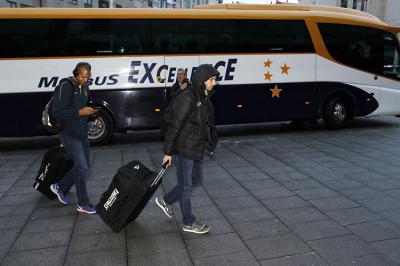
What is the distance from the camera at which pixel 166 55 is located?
9039 mm

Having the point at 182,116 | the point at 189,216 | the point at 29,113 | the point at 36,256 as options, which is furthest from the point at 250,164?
the point at 29,113

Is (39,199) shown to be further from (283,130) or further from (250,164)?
(283,130)

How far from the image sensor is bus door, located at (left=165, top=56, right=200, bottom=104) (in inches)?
357

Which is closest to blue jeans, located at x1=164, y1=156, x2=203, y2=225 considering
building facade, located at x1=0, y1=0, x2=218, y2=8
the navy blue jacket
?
the navy blue jacket

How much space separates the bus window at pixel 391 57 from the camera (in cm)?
1088

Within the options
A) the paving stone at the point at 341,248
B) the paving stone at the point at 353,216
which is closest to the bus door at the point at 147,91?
the paving stone at the point at 353,216

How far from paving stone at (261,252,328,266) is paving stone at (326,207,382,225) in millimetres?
957

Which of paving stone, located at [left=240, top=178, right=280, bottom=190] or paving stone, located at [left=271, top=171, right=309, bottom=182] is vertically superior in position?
paving stone, located at [left=271, top=171, right=309, bottom=182]

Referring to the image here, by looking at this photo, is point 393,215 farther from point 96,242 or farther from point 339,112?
point 339,112

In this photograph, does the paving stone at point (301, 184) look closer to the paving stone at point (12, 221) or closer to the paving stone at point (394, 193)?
the paving stone at point (394, 193)

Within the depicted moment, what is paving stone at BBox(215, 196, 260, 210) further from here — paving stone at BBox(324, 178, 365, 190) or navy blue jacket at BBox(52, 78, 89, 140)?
navy blue jacket at BBox(52, 78, 89, 140)

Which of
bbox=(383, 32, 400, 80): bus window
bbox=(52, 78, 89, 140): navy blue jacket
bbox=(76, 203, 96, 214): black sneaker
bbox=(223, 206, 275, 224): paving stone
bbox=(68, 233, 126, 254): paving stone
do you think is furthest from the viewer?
bbox=(383, 32, 400, 80): bus window

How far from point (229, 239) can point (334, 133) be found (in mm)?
6935

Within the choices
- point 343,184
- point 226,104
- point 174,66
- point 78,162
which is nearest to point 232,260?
point 78,162
